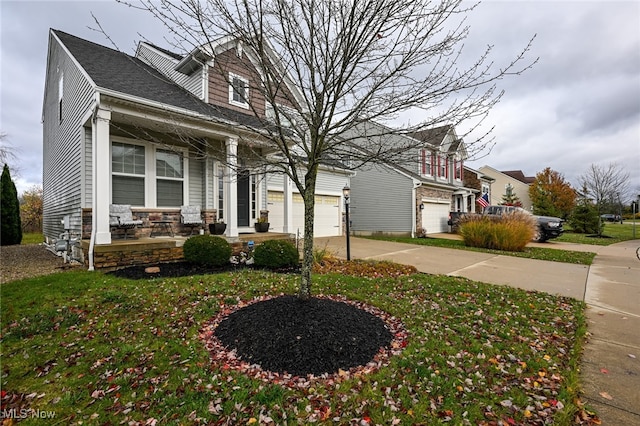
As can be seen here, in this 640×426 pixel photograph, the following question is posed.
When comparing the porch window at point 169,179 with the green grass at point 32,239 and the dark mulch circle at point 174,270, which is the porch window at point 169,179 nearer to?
the dark mulch circle at point 174,270

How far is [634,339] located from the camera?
3.28 m

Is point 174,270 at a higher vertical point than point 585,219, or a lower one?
lower

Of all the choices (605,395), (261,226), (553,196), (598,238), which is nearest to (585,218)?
(598,238)

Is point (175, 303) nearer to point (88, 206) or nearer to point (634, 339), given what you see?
point (88, 206)

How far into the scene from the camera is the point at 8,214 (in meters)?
13.2

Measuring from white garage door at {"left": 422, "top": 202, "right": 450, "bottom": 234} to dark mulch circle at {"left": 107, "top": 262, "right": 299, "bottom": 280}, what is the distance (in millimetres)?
11819

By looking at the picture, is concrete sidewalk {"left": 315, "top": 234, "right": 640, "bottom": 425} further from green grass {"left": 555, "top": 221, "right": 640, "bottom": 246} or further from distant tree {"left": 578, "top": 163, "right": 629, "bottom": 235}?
distant tree {"left": 578, "top": 163, "right": 629, "bottom": 235}

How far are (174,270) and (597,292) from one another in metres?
8.22

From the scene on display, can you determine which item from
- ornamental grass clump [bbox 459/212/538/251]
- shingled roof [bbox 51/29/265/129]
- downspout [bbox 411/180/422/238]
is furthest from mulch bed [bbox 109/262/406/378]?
downspout [bbox 411/180/422/238]

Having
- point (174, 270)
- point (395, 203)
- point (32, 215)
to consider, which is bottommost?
point (174, 270)

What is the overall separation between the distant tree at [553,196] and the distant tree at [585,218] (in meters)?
4.70

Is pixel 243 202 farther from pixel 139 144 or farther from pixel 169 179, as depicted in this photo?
pixel 139 144

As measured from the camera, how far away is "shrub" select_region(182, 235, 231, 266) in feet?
20.8

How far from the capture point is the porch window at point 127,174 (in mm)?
7336
